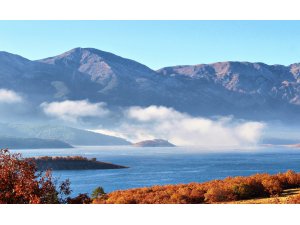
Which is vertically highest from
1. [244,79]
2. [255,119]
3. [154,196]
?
[244,79]

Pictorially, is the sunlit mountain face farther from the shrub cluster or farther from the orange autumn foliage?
the orange autumn foliage

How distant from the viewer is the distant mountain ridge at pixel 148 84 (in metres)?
123

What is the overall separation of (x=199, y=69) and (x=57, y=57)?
4897 cm

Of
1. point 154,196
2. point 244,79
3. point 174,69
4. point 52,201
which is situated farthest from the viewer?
point 174,69

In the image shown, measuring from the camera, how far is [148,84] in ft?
468

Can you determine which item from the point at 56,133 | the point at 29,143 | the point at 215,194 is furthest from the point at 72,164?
the point at 215,194

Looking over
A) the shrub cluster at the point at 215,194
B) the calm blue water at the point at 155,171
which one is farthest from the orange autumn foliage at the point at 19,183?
the shrub cluster at the point at 215,194

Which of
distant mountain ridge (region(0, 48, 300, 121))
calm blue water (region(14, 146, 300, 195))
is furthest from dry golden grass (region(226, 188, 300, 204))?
distant mountain ridge (region(0, 48, 300, 121))

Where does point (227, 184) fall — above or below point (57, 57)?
below
